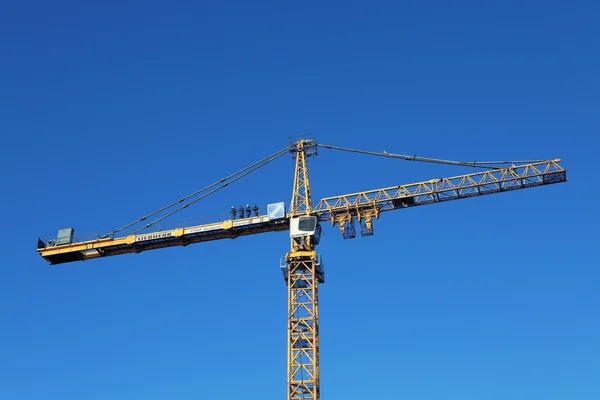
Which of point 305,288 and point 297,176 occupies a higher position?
point 297,176

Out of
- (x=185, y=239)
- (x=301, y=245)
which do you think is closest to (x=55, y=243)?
(x=185, y=239)

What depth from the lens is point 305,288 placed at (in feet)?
273

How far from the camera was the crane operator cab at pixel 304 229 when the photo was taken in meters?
83.9

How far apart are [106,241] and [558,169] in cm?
4229

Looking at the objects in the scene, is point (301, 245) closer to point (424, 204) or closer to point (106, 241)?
point (424, 204)

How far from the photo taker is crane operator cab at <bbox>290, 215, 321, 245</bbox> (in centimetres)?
8388

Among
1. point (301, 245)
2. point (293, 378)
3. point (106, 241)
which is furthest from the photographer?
point (106, 241)

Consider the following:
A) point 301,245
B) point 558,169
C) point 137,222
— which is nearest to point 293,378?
point 301,245

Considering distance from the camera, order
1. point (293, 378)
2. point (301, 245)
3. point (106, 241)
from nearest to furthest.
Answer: point (293, 378) < point (301, 245) < point (106, 241)

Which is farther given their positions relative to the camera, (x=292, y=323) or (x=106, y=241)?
(x=106, y=241)

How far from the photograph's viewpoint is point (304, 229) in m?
84.1

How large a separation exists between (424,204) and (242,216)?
54.5ft

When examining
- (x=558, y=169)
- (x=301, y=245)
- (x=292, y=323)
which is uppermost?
(x=558, y=169)

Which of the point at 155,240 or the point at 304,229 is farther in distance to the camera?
the point at 155,240
